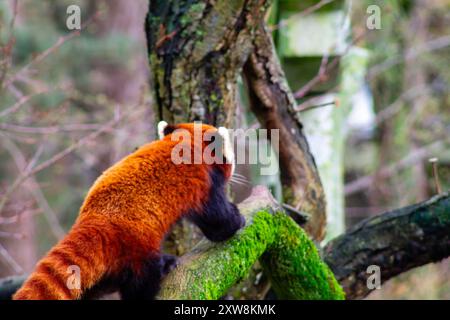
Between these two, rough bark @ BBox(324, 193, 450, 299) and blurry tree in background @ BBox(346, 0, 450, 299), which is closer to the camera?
rough bark @ BBox(324, 193, 450, 299)

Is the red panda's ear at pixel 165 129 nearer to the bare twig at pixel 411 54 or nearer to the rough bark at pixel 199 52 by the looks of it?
the rough bark at pixel 199 52

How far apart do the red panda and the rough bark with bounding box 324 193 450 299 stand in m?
0.76

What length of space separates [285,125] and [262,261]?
34.0 inches

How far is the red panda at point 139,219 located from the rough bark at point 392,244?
0.76 meters

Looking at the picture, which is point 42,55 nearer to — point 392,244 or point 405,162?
point 392,244

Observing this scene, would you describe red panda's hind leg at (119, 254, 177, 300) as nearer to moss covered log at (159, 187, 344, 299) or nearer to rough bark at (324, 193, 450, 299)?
moss covered log at (159, 187, 344, 299)

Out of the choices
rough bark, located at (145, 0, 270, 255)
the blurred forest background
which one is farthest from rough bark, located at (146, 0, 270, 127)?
the blurred forest background

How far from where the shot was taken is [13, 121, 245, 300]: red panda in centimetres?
226

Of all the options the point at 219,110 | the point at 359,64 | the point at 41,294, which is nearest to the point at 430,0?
the point at 359,64

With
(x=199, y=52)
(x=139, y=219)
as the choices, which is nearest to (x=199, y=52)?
(x=199, y=52)

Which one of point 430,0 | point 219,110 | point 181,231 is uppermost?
point 430,0
